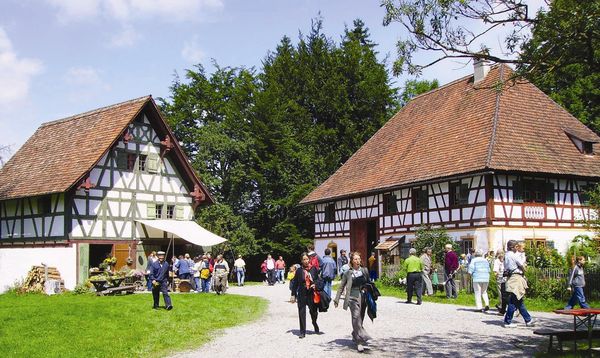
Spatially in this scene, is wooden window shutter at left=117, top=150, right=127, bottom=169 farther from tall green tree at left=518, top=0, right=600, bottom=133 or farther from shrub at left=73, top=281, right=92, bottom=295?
tall green tree at left=518, top=0, right=600, bottom=133

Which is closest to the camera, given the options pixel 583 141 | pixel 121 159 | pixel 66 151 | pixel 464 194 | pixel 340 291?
pixel 340 291

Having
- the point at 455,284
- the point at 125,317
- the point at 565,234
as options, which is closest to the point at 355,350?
the point at 125,317

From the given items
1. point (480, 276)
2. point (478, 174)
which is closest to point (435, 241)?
point (478, 174)

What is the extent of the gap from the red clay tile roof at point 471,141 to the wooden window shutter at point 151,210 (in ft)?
33.6

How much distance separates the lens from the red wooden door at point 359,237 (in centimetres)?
3825

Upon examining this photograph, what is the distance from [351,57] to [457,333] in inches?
1471

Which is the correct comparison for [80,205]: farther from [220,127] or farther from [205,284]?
[220,127]

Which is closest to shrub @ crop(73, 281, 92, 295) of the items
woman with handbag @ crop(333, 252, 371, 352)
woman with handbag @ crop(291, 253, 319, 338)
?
woman with handbag @ crop(291, 253, 319, 338)

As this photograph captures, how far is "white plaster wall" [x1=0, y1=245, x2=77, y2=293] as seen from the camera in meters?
30.9

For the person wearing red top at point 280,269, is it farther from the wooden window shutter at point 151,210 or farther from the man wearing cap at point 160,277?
the man wearing cap at point 160,277

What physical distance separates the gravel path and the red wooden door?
18421mm

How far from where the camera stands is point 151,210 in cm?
3453

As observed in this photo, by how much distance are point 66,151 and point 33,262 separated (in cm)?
564

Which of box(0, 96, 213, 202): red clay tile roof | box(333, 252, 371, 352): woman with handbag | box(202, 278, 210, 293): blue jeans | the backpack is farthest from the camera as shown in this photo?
box(0, 96, 213, 202): red clay tile roof
